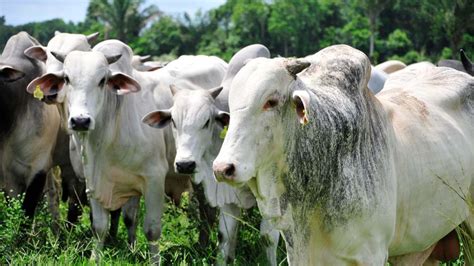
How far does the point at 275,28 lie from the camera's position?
178 ft

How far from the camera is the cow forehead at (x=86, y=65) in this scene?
591 cm

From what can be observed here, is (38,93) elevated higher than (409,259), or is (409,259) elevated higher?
(38,93)

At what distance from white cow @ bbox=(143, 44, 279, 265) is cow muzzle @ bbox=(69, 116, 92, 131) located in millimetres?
604

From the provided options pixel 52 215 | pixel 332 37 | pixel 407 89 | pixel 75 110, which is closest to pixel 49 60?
pixel 75 110

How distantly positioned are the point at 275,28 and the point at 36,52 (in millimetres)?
47512

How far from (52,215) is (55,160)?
1.99 feet

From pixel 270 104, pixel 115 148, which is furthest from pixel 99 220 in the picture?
pixel 270 104

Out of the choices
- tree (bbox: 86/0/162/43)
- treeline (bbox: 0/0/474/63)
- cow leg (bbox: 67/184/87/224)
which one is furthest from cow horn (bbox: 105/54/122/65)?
tree (bbox: 86/0/162/43)

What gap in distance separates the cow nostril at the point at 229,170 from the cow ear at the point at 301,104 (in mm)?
346

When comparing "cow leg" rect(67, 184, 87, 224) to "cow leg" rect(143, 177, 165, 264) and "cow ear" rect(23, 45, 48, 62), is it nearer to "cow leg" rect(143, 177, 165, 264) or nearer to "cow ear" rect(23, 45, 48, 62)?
"cow ear" rect(23, 45, 48, 62)

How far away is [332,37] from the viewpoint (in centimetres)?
5259

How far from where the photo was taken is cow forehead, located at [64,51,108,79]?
19.4ft

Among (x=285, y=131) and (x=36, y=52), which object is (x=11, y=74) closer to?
(x=36, y=52)

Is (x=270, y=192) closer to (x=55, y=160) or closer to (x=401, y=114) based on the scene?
(x=401, y=114)
